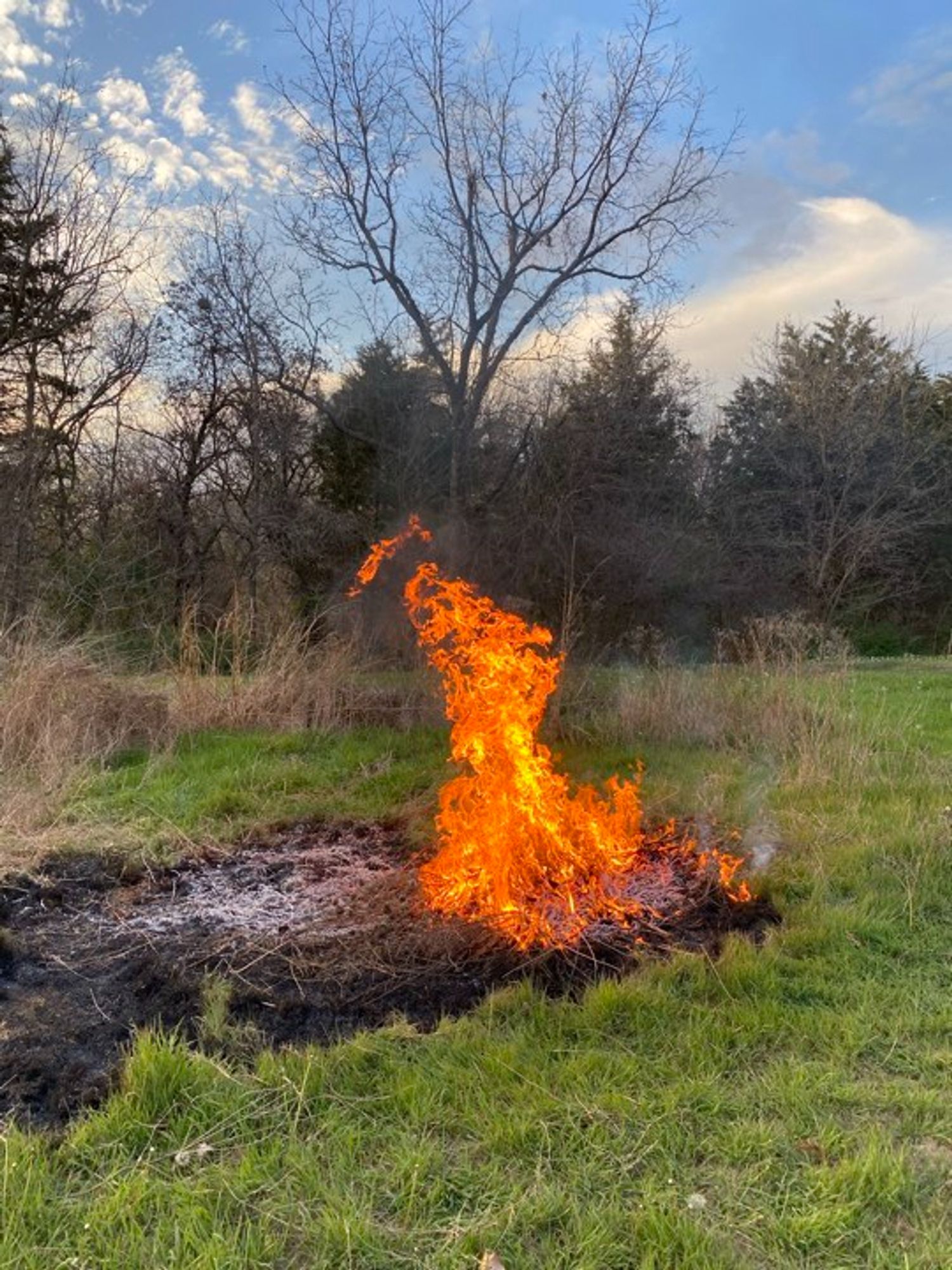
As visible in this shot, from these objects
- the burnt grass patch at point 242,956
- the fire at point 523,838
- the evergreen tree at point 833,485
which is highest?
the evergreen tree at point 833,485

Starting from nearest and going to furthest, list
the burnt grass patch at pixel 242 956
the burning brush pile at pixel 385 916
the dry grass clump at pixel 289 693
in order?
the burnt grass patch at pixel 242 956 < the burning brush pile at pixel 385 916 < the dry grass clump at pixel 289 693

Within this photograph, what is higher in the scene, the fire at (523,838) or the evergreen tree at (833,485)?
the evergreen tree at (833,485)

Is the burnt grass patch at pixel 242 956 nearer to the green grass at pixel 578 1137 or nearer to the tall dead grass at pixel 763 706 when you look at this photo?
the green grass at pixel 578 1137

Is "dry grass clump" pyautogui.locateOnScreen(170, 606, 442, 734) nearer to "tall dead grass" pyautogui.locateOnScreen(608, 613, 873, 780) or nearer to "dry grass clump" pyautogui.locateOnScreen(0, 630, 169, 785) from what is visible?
"dry grass clump" pyautogui.locateOnScreen(0, 630, 169, 785)

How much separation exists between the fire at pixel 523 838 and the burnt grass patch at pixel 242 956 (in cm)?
12

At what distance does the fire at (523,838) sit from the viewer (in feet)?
12.1

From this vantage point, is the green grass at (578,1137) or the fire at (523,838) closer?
the green grass at (578,1137)

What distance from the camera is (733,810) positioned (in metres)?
4.97

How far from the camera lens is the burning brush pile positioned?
9.73ft

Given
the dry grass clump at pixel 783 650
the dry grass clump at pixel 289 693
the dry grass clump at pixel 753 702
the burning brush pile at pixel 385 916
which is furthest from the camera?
the dry grass clump at pixel 289 693

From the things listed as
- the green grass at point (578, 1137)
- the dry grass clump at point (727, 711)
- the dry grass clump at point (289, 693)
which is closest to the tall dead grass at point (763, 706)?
the dry grass clump at point (727, 711)

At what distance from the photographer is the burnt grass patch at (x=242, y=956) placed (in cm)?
282

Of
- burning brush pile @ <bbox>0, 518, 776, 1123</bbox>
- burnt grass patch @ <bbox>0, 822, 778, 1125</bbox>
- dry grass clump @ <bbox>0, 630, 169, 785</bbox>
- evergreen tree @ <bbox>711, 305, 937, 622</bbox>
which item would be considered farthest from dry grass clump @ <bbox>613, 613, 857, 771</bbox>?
evergreen tree @ <bbox>711, 305, 937, 622</bbox>

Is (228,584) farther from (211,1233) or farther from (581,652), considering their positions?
(211,1233)
